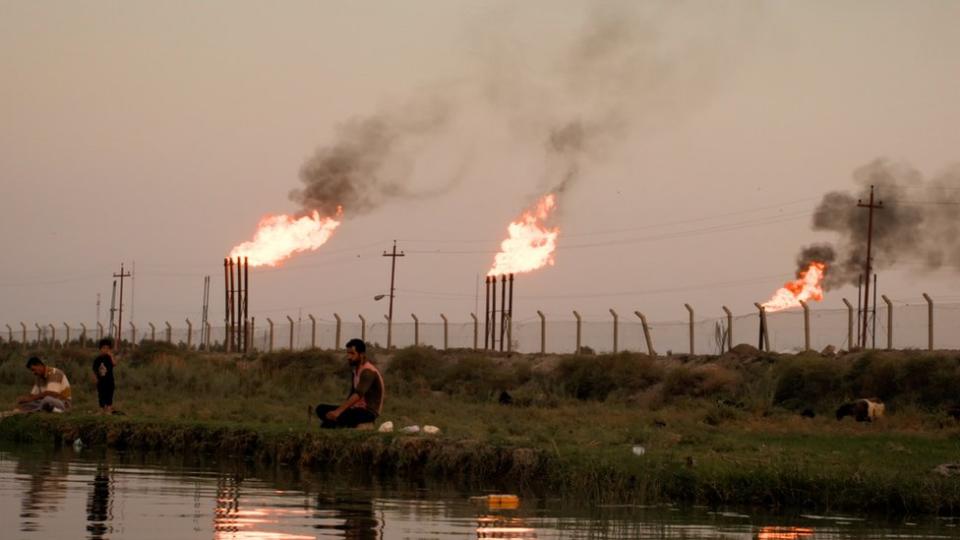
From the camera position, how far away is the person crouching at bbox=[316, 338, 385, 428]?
2464 centimetres

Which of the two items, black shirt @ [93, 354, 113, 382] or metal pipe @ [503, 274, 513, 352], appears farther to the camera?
metal pipe @ [503, 274, 513, 352]

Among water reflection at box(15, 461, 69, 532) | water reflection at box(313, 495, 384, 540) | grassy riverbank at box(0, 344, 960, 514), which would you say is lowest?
water reflection at box(313, 495, 384, 540)

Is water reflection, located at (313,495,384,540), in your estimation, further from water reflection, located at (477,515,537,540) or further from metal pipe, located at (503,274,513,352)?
metal pipe, located at (503,274,513,352)

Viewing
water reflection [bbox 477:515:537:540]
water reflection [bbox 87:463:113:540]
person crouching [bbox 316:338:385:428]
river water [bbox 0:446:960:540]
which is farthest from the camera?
person crouching [bbox 316:338:385:428]

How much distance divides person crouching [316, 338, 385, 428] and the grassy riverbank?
0.67 meters

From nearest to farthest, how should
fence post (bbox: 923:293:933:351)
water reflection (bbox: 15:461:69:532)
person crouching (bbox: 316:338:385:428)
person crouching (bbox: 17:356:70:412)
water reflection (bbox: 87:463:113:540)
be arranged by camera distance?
water reflection (bbox: 87:463:113:540)
water reflection (bbox: 15:461:69:532)
person crouching (bbox: 316:338:385:428)
person crouching (bbox: 17:356:70:412)
fence post (bbox: 923:293:933:351)

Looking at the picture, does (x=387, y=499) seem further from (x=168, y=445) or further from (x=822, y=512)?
(x=168, y=445)

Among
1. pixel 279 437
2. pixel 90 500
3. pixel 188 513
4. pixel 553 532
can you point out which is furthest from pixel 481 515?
pixel 279 437

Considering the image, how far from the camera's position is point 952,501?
18094mm

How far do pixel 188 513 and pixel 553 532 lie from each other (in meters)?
4.02

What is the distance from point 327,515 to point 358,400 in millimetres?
8213

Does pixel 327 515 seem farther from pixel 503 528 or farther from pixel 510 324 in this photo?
pixel 510 324

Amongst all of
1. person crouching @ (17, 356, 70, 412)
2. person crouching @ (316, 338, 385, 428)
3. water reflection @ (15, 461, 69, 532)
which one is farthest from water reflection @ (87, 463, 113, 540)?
person crouching @ (17, 356, 70, 412)

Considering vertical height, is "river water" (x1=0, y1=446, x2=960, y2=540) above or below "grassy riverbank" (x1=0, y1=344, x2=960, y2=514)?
below
